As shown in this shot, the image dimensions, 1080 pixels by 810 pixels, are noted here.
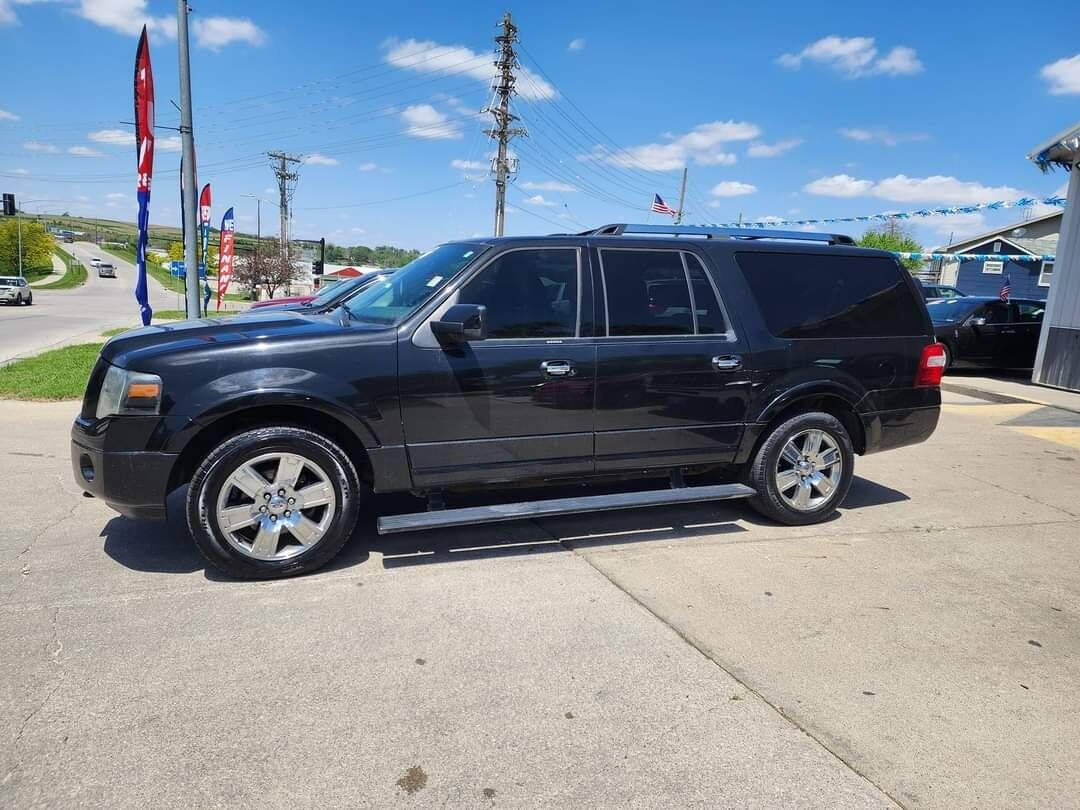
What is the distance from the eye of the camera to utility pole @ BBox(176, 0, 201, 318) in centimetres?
1180

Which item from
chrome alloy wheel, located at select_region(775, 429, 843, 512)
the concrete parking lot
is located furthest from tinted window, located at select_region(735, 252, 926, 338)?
the concrete parking lot

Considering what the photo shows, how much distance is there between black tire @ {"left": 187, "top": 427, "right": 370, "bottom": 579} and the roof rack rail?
2097mm

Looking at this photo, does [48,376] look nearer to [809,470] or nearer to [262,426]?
[262,426]

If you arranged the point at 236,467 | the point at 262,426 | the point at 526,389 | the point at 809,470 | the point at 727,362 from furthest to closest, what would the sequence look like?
the point at 809,470
the point at 727,362
the point at 526,389
the point at 262,426
the point at 236,467

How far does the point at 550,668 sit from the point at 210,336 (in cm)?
251

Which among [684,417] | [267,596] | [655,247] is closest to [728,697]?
[684,417]

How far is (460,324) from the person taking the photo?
3.88 m

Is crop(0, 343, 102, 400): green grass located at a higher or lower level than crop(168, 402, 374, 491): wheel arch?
lower

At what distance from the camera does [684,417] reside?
4.65 meters

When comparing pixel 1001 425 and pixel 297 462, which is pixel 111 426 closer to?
pixel 297 462

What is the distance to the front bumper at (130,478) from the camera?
12.1 feet

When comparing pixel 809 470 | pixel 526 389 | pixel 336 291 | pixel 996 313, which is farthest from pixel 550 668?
pixel 996 313

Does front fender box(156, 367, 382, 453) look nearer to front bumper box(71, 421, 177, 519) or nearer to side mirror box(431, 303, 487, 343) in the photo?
front bumper box(71, 421, 177, 519)

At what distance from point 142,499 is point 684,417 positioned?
10.2 feet
